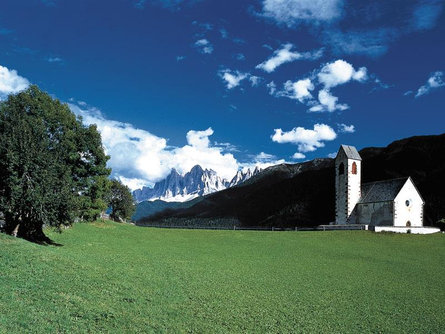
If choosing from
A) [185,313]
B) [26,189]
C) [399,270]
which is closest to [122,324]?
[185,313]

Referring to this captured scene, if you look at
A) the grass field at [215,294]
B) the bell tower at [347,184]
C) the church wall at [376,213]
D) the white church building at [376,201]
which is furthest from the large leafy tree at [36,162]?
the church wall at [376,213]

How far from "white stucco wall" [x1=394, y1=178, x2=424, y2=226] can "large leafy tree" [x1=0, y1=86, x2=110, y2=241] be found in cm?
5305

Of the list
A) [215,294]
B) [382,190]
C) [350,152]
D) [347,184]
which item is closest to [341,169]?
[350,152]

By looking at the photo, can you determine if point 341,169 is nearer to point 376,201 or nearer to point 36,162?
point 376,201

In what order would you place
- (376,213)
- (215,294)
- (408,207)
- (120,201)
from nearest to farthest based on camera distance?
(215,294) → (408,207) → (376,213) → (120,201)

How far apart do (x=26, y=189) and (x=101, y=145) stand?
1459cm

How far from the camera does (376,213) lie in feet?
220

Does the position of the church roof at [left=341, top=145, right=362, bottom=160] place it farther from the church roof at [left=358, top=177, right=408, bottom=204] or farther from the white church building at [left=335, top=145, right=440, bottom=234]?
the church roof at [left=358, top=177, right=408, bottom=204]

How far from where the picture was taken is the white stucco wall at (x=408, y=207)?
6372 centimetres

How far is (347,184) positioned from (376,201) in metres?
6.32

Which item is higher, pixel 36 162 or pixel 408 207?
pixel 36 162

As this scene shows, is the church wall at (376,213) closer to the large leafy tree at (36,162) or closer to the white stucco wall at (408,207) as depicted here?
the white stucco wall at (408,207)

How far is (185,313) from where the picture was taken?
1627cm

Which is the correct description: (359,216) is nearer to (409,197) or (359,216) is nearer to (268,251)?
(409,197)
